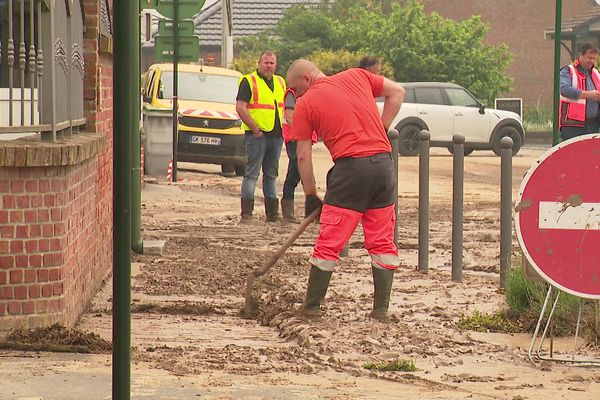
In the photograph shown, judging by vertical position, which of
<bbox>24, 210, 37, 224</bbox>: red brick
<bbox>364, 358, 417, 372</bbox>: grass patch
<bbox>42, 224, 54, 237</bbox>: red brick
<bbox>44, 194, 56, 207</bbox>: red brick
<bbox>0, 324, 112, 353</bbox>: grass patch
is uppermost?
<bbox>44, 194, 56, 207</bbox>: red brick

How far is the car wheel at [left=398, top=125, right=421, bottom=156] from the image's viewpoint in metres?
33.1

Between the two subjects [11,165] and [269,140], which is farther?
[269,140]

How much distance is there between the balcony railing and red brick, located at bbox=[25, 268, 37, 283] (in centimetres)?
71

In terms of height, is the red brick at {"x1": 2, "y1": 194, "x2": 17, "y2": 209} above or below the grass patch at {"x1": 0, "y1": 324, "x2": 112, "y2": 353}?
above

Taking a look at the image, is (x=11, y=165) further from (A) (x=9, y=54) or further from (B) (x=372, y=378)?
(B) (x=372, y=378)

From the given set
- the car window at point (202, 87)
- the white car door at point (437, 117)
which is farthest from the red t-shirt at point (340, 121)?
the white car door at point (437, 117)

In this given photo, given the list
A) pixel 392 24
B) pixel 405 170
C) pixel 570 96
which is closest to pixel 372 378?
pixel 570 96

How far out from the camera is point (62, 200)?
831cm

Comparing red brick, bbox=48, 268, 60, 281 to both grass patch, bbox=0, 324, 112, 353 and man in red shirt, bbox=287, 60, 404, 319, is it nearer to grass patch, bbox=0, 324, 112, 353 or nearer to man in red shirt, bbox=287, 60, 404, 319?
grass patch, bbox=0, 324, 112, 353

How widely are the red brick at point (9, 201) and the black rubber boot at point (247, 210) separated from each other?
8.87m

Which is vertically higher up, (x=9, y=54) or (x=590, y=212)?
(x=9, y=54)

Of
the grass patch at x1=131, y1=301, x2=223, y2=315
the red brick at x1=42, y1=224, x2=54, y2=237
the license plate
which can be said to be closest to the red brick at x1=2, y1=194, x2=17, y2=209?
the red brick at x1=42, y1=224, x2=54, y2=237

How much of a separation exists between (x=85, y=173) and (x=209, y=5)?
63285 millimetres

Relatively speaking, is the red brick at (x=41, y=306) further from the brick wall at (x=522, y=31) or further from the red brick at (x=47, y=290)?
the brick wall at (x=522, y=31)
